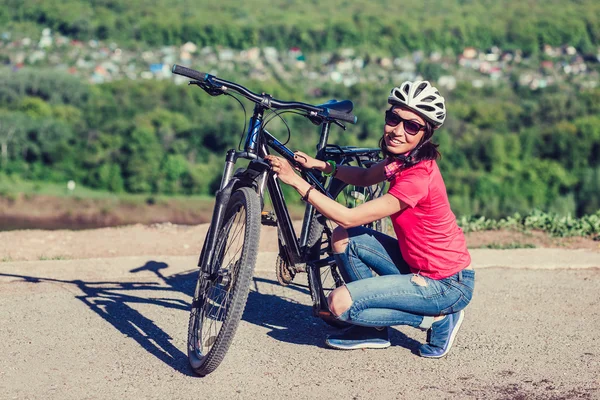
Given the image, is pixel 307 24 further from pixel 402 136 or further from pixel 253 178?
pixel 402 136

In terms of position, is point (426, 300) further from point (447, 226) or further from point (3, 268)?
point (3, 268)

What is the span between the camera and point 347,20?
98.6 m

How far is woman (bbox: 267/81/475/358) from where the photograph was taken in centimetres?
448

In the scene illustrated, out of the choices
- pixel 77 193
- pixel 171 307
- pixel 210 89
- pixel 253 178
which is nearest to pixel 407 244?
pixel 253 178

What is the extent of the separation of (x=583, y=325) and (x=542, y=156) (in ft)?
157

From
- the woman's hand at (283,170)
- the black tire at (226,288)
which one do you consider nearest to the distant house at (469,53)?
Result: the black tire at (226,288)

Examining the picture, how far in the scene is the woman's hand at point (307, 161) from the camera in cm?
508

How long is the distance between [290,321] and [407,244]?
127 centimetres

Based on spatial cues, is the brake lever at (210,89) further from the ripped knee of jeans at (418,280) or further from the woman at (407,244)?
the ripped knee of jeans at (418,280)

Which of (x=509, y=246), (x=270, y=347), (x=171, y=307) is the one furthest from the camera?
(x=509, y=246)

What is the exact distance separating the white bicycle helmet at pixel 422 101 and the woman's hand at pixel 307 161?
2.38ft

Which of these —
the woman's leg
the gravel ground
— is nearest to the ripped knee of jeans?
the woman's leg

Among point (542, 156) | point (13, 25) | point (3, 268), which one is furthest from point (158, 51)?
point (3, 268)

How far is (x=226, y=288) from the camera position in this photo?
4.54m
